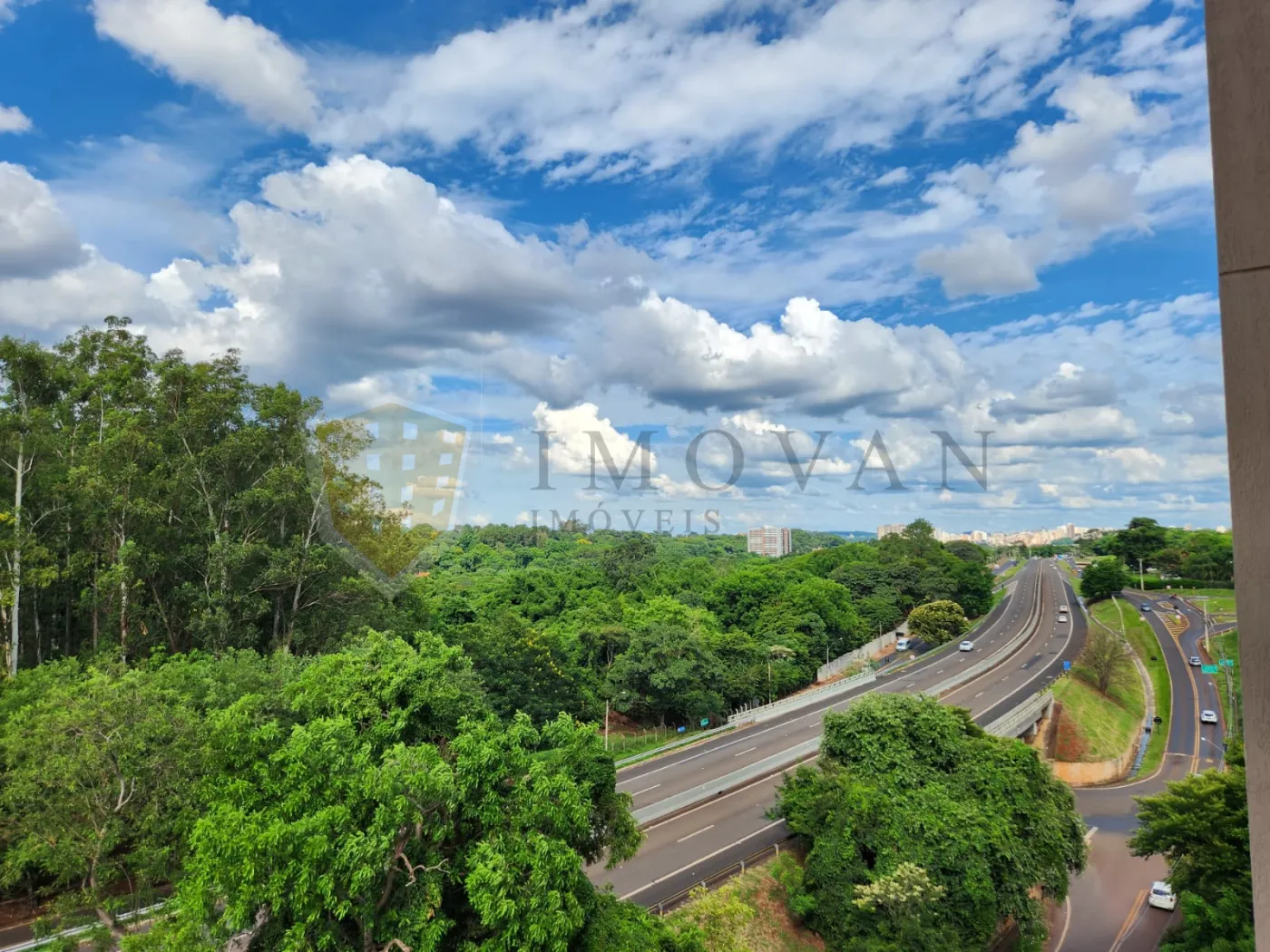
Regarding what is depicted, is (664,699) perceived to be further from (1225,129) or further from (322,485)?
(1225,129)

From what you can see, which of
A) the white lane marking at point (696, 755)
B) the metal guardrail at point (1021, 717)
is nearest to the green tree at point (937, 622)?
the metal guardrail at point (1021, 717)

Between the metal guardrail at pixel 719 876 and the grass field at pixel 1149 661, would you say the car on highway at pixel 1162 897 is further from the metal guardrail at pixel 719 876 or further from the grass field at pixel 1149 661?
the grass field at pixel 1149 661

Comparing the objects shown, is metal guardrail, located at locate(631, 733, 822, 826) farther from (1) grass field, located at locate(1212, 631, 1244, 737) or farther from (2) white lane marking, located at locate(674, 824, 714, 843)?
(1) grass field, located at locate(1212, 631, 1244, 737)

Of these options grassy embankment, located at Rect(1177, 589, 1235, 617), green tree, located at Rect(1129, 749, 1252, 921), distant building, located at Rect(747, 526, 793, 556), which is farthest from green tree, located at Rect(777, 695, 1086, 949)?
distant building, located at Rect(747, 526, 793, 556)

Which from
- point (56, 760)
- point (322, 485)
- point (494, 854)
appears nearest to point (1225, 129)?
point (494, 854)

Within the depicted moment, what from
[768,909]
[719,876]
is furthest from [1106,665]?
[719,876]
